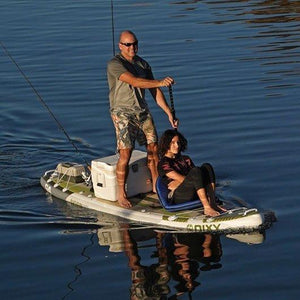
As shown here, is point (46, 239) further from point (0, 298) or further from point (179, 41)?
point (179, 41)

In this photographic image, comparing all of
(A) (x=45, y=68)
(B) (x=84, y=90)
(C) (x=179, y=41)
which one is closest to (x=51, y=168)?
(B) (x=84, y=90)

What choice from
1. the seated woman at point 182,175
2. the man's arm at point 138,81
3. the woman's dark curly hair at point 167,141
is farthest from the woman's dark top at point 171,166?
the man's arm at point 138,81

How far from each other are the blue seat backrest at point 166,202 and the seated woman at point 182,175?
5 centimetres

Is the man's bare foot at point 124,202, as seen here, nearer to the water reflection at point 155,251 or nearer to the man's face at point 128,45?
the water reflection at point 155,251

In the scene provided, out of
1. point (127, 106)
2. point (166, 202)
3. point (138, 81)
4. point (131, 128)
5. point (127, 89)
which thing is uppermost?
point (138, 81)

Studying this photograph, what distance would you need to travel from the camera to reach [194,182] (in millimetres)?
13547

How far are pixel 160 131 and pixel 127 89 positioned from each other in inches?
170

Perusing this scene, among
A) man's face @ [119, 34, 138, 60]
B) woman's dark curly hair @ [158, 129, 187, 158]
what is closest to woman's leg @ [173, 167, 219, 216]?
woman's dark curly hair @ [158, 129, 187, 158]

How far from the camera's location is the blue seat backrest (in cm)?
1385

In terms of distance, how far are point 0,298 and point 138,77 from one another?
3779mm

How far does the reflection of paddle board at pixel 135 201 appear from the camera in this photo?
44.0 feet

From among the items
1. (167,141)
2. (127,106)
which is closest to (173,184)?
(167,141)

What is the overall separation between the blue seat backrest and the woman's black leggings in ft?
0.18

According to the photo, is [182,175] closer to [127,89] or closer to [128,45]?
[127,89]
